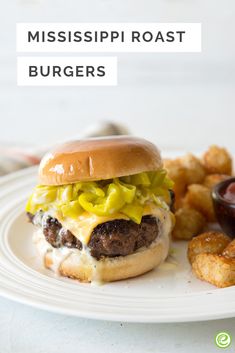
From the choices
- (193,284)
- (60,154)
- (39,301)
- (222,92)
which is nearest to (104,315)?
(39,301)

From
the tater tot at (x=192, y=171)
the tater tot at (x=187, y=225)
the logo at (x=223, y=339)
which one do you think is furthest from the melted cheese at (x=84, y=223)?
the tater tot at (x=192, y=171)

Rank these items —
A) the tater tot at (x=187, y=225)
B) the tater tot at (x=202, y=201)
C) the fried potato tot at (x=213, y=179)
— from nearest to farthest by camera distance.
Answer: the tater tot at (x=187, y=225) < the tater tot at (x=202, y=201) < the fried potato tot at (x=213, y=179)

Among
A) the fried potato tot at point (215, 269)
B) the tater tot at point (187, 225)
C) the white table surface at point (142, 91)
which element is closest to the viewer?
the fried potato tot at point (215, 269)

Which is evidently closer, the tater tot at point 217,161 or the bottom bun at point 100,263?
the bottom bun at point 100,263

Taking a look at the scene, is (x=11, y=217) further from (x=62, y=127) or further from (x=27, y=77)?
(x=62, y=127)

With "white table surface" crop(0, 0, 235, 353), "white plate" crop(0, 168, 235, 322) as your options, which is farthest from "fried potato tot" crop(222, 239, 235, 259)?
"white table surface" crop(0, 0, 235, 353)

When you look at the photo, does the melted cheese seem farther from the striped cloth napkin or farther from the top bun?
the striped cloth napkin

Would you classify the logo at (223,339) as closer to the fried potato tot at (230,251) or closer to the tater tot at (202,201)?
the fried potato tot at (230,251)
